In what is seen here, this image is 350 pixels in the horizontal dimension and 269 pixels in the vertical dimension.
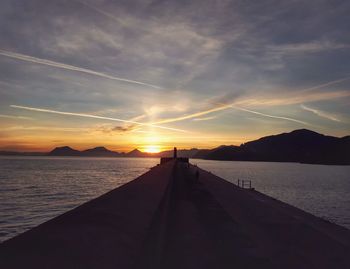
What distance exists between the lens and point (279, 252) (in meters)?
13.4

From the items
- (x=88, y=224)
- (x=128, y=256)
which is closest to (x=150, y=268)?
(x=128, y=256)

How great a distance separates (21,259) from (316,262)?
9.89 meters

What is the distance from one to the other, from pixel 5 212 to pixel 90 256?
31761mm

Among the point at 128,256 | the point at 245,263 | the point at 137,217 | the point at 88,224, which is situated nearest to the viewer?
the point at 128,256

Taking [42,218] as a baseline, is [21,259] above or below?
above

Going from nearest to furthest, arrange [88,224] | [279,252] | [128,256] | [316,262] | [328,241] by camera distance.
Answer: [128,256] → [316,262] → [279,252] → [88,224] → [328,241]

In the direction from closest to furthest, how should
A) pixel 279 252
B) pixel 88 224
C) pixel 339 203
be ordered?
1. pixel 279 252
2. pixel 88 224
3. pixel 339 203

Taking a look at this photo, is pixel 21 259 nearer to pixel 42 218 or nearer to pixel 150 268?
pixel 150 268

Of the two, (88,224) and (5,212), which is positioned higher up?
(88,224)

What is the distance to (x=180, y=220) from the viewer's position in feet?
63.2

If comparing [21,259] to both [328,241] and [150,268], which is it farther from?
[328,241]

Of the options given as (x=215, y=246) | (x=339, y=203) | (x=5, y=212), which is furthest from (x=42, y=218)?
(x=339, y=203)

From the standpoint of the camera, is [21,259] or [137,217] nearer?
[21,259]

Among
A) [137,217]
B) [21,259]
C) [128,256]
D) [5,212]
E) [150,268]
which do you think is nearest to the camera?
[21,259]
